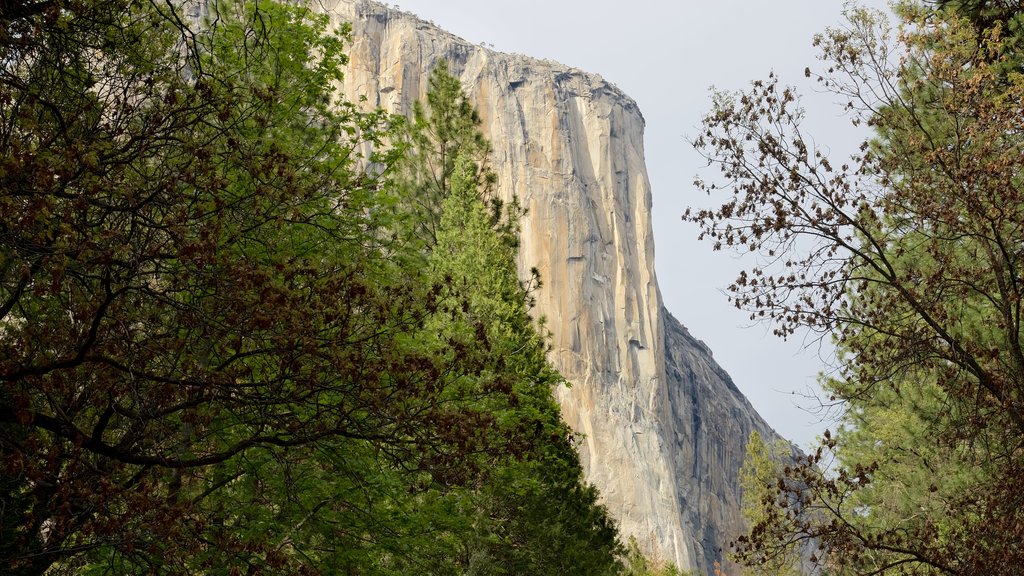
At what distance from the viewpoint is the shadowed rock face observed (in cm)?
7456

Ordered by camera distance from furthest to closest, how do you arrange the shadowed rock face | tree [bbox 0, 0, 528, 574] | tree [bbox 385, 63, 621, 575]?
1. the shadowed rock face
2. tree [bbox 385, 63, 621, 575]
3. tree [bbox 0, 0, 528, 574]

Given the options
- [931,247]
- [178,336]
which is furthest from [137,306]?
[931,247]

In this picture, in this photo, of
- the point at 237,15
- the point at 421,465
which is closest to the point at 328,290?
the point at 421,465

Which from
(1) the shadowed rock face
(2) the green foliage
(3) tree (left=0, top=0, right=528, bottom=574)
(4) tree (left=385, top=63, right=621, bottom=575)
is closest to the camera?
(3) tree (left=0, top=0, right=528, bottom=574)

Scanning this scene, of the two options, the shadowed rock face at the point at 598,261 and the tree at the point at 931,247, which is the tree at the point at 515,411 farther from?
the shadowed rock face at the point at 598,261

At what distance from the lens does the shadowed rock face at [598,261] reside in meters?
74.6

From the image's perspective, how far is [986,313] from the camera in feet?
38.8

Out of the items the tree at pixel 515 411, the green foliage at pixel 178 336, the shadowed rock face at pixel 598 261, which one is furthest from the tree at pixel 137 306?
the shadowed rock face at pixel 598 261

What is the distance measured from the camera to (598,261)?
84000 millimetres

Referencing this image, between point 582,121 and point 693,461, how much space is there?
35230 mm

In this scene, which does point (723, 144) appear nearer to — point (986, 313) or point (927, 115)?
point (927, 115)

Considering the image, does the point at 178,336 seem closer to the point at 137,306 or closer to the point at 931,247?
the point at 137,306

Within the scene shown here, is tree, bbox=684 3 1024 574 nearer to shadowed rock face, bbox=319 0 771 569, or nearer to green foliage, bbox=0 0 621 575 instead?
green foliage, bbox=0 0 621 575

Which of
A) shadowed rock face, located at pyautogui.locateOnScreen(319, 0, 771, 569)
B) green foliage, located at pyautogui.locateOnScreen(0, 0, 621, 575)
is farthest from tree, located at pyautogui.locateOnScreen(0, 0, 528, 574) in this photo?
shadowed rock face, located at pyautogui.locateOnScreen(319, 0, 771, 569)
